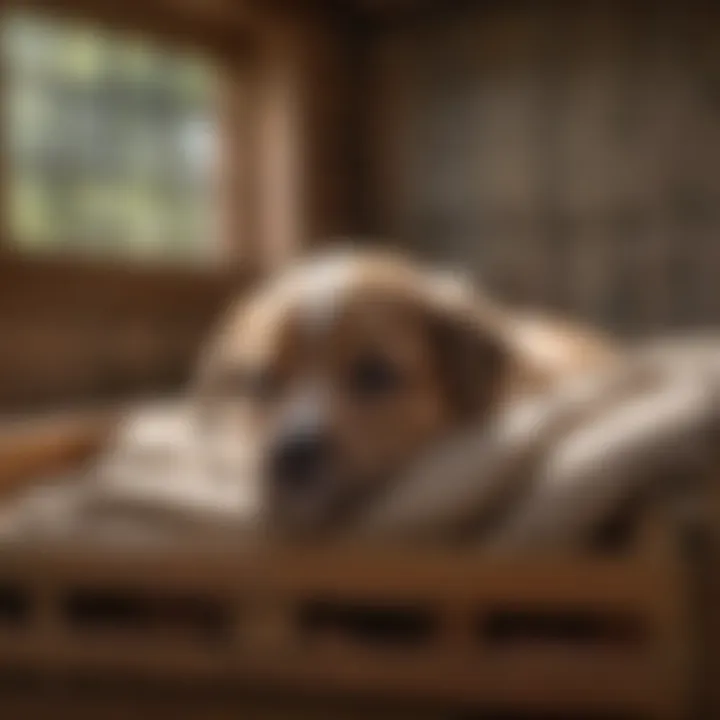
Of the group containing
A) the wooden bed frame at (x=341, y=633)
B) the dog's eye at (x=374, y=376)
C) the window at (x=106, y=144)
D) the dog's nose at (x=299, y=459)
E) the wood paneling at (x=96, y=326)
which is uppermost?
the window at (x=106, y=144)

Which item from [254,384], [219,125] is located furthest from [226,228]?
[254,384]

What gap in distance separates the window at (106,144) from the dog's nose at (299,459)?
118 cm

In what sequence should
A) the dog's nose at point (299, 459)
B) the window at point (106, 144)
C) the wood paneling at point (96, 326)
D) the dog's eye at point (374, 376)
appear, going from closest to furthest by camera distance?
1. the dog's nose at point (299, 459)
2. the dog's eye at point (374, 376)
3. the wood paneling at point (96, 326)
4. the window at point (106, 144)

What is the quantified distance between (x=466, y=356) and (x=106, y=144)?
140cm

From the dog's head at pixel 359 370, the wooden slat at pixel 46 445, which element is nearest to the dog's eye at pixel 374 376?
the dog's head at pixel 359 370

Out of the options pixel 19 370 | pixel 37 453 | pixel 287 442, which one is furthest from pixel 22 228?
pixel 287 442

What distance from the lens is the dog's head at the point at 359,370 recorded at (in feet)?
4.41

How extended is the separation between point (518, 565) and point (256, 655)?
28 centimetres

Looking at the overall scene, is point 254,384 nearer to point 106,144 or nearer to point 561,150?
point 106,144

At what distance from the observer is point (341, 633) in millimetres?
1152

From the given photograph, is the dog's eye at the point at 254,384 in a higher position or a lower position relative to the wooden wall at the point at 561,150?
lower

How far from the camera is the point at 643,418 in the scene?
117 cm

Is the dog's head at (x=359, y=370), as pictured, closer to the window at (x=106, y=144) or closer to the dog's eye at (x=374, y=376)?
the dog's eye at (x=374, y=376)

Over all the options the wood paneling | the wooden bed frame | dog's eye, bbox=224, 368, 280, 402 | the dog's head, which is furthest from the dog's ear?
the wood paneling
